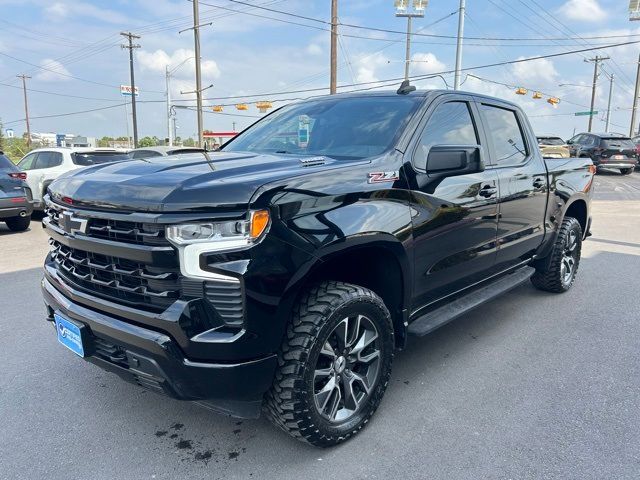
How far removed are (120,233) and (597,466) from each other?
262cm

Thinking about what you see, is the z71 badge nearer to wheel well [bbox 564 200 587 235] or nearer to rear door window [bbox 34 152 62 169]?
wheel well [bbox 564 200 587 235]

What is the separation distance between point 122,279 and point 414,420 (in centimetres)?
183

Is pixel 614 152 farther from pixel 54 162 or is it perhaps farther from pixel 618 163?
pixel 54 162

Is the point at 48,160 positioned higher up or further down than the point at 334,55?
further down

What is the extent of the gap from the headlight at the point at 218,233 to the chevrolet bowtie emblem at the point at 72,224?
63 centimetres

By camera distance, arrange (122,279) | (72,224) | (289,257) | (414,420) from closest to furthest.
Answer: (289,257) < (122,279) < (72,224) < (414,420)

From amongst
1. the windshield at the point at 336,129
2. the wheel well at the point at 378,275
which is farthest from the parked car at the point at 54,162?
the wheel well at the point at 378,275

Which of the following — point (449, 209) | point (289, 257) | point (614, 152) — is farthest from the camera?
point (614, 152)

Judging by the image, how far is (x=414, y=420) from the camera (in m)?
2.90

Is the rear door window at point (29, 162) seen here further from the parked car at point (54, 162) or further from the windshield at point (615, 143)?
the windshield at point (615, 143)

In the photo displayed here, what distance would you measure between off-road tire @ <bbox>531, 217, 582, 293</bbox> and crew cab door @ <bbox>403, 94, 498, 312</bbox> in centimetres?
157

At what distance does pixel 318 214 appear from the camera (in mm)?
2393

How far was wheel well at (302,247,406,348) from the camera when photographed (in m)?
2.76

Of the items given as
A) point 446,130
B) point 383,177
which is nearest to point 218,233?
point 383,177
